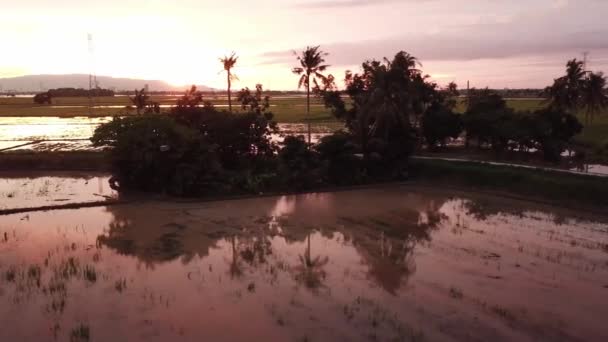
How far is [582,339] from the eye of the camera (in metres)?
8.81

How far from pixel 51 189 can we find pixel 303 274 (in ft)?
50.2

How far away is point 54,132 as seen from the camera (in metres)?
39.8

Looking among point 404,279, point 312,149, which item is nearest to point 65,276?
point 404,279

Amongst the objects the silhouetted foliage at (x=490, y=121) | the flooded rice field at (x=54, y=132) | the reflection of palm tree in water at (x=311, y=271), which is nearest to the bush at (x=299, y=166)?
the flooded rice field at (x=54, y=132)

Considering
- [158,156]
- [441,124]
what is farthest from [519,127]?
[158,156]

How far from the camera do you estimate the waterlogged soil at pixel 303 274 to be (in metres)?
9.21

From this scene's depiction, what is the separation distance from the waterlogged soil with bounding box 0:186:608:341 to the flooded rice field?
1423 centimetres

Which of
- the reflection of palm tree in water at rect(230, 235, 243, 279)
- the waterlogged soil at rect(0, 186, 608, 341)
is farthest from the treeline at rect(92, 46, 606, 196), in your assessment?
the reflection of palm tree in water at rect(230, 235, 243, 279)

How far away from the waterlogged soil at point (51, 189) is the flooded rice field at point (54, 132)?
5.37m

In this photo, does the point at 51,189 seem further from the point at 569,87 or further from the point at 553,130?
the point at 569,87

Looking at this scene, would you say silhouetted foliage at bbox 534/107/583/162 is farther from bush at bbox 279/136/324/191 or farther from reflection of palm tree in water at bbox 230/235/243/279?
reflection of palm tree in water at bbox 230/235/243/279

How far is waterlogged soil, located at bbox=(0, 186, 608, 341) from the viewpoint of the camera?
9.21m

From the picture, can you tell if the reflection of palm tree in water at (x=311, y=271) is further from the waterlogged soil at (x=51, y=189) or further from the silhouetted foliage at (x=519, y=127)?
the silhouetted foliage at (x=519, y=127)

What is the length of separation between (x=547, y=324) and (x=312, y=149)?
16638 mm
